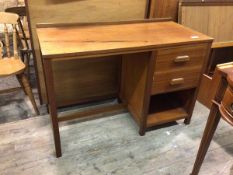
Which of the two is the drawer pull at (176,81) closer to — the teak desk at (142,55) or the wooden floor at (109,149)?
the teak desk at (142,55)

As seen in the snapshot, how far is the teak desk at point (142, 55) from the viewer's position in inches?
51.3

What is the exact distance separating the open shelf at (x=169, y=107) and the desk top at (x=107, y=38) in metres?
0.50

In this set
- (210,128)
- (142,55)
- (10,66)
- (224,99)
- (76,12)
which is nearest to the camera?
(224,99)

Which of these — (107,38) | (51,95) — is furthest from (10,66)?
(107,38)

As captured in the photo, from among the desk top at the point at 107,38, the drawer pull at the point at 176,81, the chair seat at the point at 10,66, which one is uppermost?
the desk top at the point at 107,38

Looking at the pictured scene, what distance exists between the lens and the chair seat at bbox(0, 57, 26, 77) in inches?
67.8

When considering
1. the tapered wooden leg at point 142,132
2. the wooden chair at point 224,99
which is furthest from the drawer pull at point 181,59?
the tapered wooden leg at point 142,132

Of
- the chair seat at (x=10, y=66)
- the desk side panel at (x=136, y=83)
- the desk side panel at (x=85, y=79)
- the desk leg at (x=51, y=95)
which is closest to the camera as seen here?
the desk leg at (x=51, y=95)

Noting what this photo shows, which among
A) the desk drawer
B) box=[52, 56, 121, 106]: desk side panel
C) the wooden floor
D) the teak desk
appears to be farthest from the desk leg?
the desk drawer

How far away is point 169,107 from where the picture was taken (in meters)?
1.93

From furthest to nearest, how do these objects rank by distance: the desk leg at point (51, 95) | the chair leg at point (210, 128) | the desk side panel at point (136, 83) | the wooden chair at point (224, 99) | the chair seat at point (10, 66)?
the chair seat at point (10, 66), the desk side panel at point (136, 83), the desk leg at point (51, 95), the chair leg at point (210, 128), the wooden chair at point (224, 99)

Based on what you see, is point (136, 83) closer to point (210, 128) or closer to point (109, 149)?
point (109, 149)

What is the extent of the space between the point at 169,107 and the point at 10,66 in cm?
136

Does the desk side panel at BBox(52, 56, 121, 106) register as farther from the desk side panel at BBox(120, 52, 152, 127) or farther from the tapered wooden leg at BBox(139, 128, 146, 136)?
the tapered wooden leg at BBox(139, 128, 146, 136)
